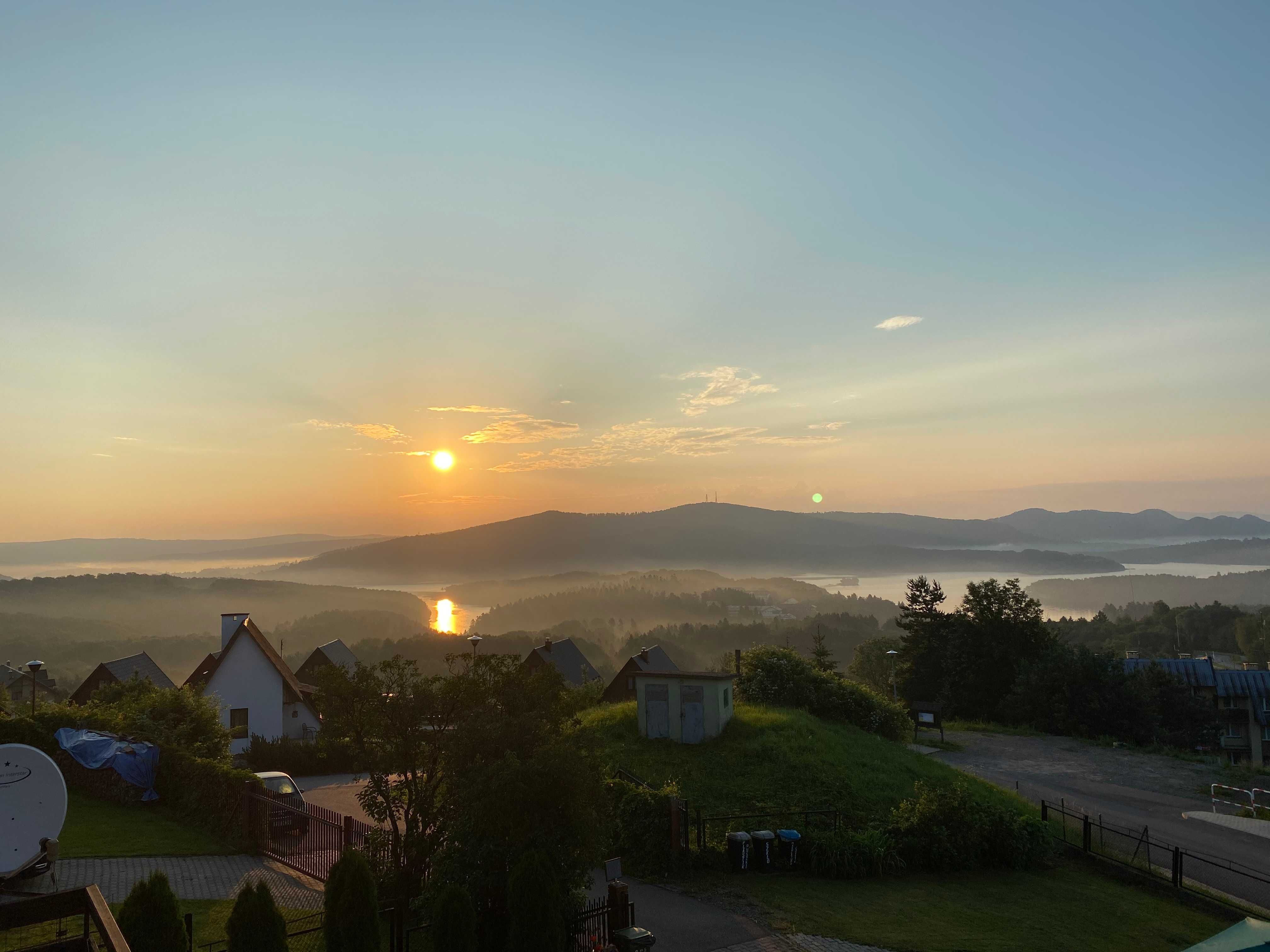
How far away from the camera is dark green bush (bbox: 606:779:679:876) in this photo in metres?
18.6

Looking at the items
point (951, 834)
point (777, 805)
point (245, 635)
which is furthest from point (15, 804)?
point (245, 635)

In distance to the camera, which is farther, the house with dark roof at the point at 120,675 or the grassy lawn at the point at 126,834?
the house with dark roof at the point at 120,675

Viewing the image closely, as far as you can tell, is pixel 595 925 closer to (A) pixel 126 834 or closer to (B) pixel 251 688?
(A) pixel 126 834

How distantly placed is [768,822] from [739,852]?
2.03 meters

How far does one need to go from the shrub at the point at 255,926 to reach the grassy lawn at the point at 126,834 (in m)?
11.5

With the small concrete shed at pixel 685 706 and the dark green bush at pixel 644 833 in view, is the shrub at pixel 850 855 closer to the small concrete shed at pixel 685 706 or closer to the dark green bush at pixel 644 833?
the dark green bush at pixel 644 833

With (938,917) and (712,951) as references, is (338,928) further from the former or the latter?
(938,917)

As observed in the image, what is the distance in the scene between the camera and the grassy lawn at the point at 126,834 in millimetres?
19359

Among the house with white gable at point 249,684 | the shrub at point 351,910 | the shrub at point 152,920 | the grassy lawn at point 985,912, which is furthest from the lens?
the house with white gable at point 249,684

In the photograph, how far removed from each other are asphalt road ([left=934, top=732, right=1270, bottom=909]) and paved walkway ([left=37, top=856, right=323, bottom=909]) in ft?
69.2

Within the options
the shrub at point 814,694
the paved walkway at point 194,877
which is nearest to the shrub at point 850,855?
the paved walkway at point 194,877

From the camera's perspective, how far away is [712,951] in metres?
13.8

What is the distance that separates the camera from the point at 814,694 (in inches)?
1383

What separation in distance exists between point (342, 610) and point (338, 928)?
645 feet
